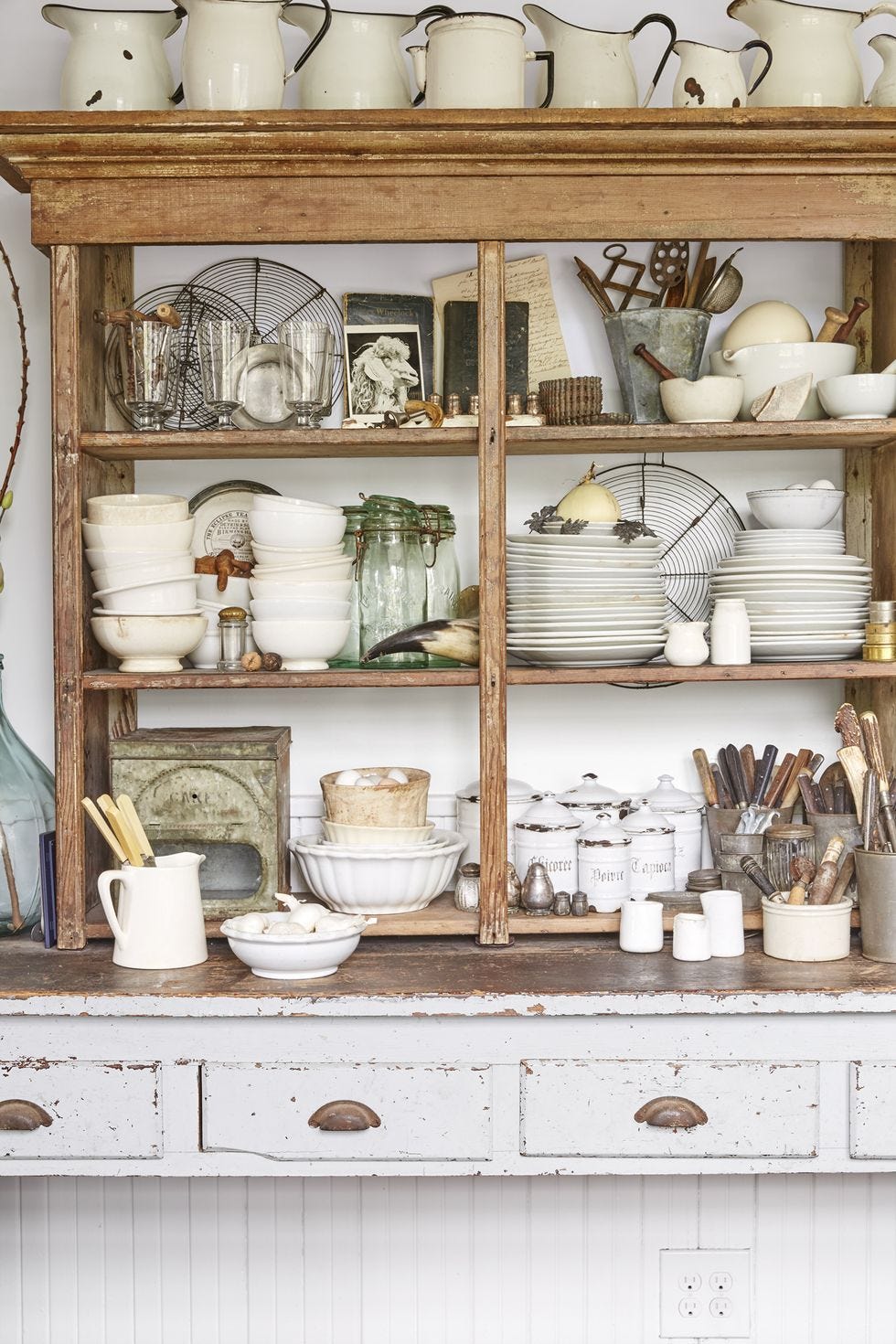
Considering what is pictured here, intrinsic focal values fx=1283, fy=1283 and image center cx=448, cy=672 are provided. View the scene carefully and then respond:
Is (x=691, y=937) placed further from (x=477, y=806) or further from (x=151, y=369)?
(x=151, y=369)

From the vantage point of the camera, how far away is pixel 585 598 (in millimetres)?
2119

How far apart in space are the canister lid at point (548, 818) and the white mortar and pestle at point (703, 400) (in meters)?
0.69

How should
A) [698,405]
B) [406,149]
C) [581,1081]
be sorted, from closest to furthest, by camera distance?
[581,1081] → [406,149] → [698,405]

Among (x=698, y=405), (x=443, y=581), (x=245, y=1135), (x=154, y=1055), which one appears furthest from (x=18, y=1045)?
(x=698, y=405)

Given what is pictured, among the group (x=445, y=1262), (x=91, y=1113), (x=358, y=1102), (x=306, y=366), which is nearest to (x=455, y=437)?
(x=306, y=366)

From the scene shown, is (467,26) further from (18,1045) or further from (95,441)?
(18,1045)

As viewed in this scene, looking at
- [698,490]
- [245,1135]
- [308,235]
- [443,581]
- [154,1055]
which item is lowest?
[245,1135]

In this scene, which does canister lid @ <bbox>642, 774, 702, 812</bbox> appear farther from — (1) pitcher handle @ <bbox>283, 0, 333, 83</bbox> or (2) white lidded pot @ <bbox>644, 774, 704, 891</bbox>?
(1) pitcher handle @ <bbox>283, 0, 333, 83</bbox>

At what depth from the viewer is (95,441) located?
6.84ft

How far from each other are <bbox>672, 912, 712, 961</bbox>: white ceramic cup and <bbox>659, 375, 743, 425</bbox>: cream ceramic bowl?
807 mm

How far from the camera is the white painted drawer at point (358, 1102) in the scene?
74.2 inches

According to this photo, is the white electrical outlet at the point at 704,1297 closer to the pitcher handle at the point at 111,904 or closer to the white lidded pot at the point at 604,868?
the white lidded pot at the point at 604,868

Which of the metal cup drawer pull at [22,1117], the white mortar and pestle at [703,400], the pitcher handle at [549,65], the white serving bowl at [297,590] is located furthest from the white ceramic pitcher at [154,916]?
the pitcher handle at [549,65]

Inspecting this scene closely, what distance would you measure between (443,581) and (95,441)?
645 mm
